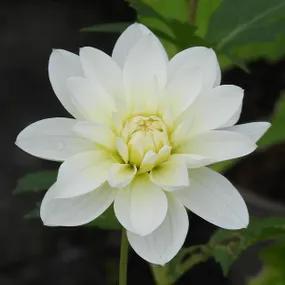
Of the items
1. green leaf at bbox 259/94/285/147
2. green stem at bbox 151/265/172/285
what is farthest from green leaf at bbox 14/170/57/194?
green leaf at bbox 259/94/285/147

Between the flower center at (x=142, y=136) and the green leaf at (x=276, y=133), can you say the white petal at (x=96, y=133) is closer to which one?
the flower center at (x=142, y=136)

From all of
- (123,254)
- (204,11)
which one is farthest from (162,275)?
(204,11)

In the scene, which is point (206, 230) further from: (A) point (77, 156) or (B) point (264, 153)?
(A) point (77, 156)

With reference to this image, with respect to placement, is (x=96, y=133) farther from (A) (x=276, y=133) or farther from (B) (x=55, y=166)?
(B) (x=55, y=166)

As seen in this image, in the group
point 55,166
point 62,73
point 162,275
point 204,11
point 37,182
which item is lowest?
point 55,166

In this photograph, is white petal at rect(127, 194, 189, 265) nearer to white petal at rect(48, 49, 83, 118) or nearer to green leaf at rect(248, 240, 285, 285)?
white petal at rect(48, 49, 83, 118)

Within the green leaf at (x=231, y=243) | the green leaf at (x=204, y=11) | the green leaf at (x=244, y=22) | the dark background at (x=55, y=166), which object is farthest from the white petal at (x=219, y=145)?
the dark background at (x=55, y=166)
